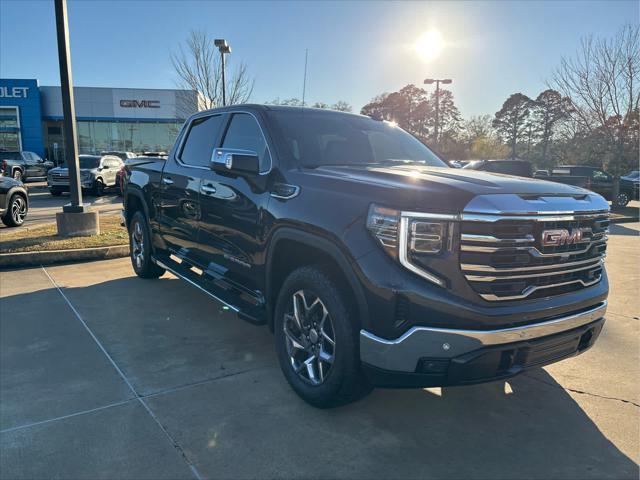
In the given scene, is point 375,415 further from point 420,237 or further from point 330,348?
point 420,237

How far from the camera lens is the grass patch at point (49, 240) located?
7491 mm

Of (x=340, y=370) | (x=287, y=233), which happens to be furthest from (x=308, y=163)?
(x=340, y=370)

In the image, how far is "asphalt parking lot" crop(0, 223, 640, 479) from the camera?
254 cm

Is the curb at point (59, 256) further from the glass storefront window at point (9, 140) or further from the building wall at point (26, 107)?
the glass storefront window at point (9, 140)

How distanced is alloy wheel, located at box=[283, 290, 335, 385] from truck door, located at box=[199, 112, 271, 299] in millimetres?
489

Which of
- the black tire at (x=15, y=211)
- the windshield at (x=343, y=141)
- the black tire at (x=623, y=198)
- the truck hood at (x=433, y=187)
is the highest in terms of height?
the windshield at (x=343, y=141)

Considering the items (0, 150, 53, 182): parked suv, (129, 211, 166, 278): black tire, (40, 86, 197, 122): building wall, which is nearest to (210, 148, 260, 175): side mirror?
(129, 211, 166, 278): black tire

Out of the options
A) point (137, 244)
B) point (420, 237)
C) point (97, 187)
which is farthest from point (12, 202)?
point (420, 237)

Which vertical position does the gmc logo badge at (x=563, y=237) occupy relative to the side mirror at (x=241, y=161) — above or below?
below

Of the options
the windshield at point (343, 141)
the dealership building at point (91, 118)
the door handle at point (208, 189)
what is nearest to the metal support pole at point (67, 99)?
the door handle at point (208, 189)

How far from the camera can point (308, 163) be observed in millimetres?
3549

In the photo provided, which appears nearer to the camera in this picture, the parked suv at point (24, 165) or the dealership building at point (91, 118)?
the parked suv at point (24, 165)

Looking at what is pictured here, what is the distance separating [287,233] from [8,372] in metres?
2.40

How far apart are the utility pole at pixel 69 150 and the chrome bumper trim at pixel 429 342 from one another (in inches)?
296
